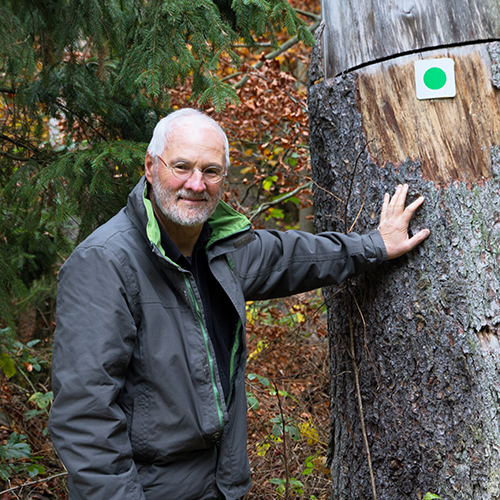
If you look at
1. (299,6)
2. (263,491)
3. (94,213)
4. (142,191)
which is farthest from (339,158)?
(299,6)

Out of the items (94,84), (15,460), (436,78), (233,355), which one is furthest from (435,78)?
(15,460)

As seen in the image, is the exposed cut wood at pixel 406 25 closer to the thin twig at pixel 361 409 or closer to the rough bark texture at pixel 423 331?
the rough bark texture at pixel 423 331

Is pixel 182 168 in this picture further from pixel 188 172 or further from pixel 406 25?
pixel 406 25

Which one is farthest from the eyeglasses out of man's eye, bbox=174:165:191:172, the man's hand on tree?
the man's hand on tree

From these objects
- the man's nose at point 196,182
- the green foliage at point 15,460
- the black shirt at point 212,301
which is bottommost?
the green foliage at point 15,460

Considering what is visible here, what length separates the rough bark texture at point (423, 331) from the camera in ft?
8.07

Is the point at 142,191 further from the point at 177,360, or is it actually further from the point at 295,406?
the point at 295,406

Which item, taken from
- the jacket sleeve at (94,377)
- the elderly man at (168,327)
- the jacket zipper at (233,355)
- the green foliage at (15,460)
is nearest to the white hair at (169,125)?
the elderly man at (168,327)

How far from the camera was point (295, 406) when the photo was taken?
15.0 ft

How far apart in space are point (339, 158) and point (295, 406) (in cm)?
248

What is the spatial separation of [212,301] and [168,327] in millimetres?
341

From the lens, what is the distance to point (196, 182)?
2.28 metres

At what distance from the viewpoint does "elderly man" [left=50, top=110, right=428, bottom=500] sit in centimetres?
190

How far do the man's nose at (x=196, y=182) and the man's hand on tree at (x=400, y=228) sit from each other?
895 millimetres
